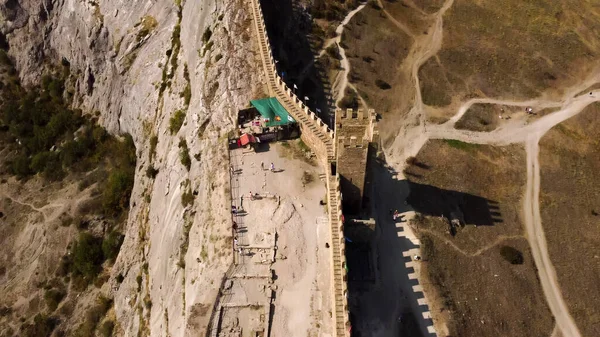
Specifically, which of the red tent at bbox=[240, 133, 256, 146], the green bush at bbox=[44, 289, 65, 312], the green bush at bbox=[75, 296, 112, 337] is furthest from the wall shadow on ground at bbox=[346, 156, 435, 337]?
the green bush at bbox=[44, 289, 65, 312]

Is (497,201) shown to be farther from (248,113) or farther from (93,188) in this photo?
(93,188)

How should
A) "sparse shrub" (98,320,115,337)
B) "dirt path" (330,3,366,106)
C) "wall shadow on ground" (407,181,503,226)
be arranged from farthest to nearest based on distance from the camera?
1. "dirt path" (330,3,366,106)
2. "sparse shrub" (98,320,115,337)
3. "wall shadow on ground" (407,181,503,226)

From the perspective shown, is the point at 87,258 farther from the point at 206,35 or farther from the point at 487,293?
the point at 487,293

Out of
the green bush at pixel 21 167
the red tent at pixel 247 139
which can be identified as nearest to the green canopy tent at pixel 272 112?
the red tent at pixel 247 139

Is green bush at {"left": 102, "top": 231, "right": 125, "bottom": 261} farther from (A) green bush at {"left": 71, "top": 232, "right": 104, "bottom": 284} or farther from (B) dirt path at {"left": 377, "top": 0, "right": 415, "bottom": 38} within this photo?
(B) dirt path at {"left": 377, "top": 0, "right": 415, "bottom": 38}

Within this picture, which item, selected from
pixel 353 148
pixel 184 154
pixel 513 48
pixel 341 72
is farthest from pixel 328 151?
pixel 513 48

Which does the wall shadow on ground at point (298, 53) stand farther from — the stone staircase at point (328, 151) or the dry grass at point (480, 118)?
the dry grass at point (480, 118)
